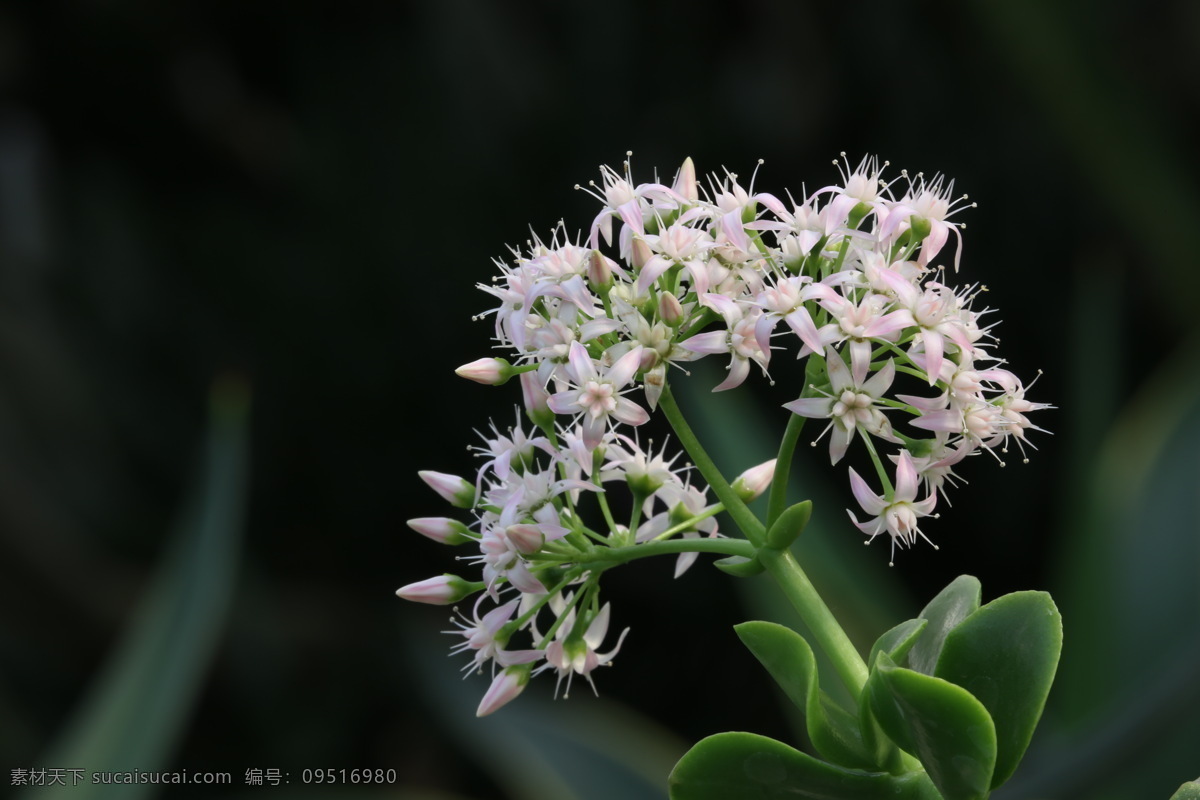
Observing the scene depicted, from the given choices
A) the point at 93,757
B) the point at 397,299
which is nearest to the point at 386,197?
the point at 397,299

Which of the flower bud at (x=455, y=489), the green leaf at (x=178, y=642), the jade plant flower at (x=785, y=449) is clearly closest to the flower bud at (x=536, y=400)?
the jade plant flower at (x=785, y=449)

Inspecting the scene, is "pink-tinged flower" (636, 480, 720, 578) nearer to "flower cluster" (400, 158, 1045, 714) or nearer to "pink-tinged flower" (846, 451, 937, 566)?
"flower cluster" (400, 158, 1045, 714)

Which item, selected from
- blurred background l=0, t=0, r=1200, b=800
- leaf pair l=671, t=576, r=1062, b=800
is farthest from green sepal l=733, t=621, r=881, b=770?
blurred background l=0, t=0, r=1200, b=800

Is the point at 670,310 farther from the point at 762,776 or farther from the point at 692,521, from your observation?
the point at 762,776

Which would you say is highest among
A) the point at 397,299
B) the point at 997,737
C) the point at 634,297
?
the point at 397,299

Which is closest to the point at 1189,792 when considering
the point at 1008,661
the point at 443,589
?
the point at 1008,661

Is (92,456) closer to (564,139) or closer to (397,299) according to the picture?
(397,299)
